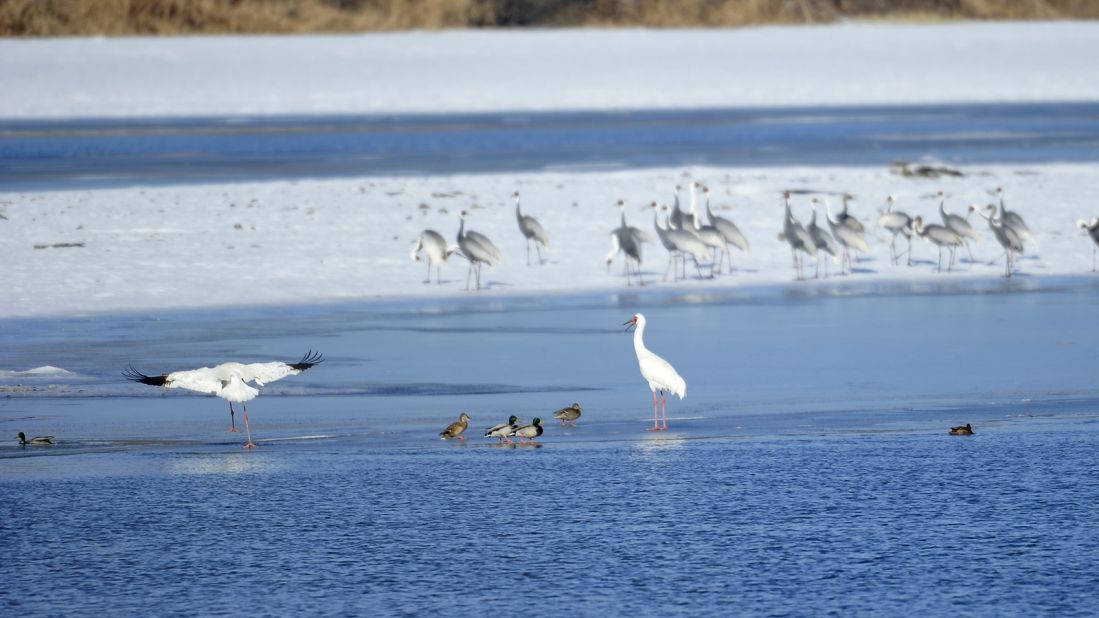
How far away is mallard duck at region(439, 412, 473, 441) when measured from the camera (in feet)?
34.3

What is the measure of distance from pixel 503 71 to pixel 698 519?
1695 inches

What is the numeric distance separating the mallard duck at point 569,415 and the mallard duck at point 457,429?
25.7 inches

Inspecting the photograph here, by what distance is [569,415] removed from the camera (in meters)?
10.9

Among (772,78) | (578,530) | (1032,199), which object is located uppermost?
(772,78)

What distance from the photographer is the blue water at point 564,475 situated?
796 cm

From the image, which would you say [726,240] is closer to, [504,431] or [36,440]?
[504,431]

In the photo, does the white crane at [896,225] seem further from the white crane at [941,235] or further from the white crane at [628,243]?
the white crane at [628,243]

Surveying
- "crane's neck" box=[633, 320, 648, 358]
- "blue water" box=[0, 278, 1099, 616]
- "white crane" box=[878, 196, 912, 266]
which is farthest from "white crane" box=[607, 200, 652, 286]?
"crane's neck" box=[633, 320, 648, 358]

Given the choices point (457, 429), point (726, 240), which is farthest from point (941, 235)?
point (457, 429)

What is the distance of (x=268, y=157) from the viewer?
3158 cm

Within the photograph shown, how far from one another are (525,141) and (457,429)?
2450cm

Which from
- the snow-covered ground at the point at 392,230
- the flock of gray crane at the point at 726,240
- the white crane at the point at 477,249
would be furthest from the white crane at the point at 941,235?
the white crane at the point at 477,249

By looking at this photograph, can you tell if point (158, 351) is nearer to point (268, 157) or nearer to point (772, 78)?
point (268, 157)

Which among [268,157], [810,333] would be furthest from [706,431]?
[268,157]
